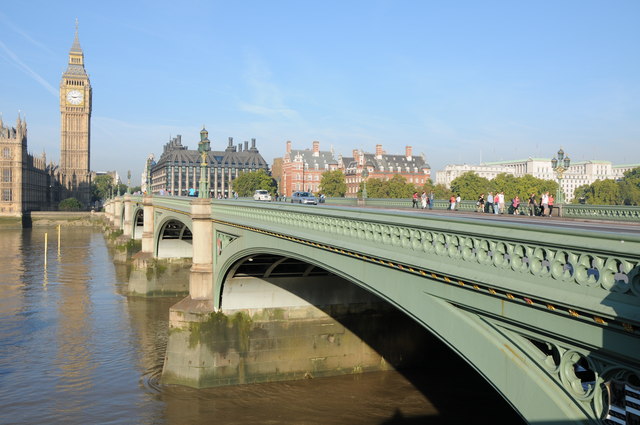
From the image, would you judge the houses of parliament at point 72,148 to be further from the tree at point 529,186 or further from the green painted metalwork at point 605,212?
the green painted metalwork at point 605,212

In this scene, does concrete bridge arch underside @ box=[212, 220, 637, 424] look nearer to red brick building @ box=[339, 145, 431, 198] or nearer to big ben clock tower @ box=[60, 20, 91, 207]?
red brick building @ box=[339, 145, 431, 198]

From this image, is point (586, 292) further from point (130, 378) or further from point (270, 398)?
point (130, 378)

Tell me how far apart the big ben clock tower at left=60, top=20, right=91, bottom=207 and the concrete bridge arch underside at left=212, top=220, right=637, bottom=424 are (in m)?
175

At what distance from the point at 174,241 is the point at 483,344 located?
1688 inches

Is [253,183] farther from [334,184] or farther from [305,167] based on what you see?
[334,184]

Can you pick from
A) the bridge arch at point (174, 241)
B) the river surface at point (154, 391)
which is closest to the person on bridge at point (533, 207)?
the river surface at point (154, 391)

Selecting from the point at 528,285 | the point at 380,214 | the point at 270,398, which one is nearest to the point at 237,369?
the point at 270,398

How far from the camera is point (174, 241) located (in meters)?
49.1

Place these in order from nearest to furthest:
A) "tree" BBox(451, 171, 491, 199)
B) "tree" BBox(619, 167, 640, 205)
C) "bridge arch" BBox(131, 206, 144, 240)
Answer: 1. "bridge arch" BBox(131, 206, 144, 240)
2. "tree" BBox(451, 171, 491, 199)
3. "tree" BBox(619, 167, 640, 205)

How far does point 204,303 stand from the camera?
24266 millimetres

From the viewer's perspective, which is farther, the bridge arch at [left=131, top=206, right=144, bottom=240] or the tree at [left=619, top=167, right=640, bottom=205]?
the tree at [left=619, top=167, right=640, bottom=205]

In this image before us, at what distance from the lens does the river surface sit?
20625mm

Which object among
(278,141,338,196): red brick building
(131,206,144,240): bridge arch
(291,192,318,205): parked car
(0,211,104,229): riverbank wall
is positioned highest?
(278,141,338,196): red brick building

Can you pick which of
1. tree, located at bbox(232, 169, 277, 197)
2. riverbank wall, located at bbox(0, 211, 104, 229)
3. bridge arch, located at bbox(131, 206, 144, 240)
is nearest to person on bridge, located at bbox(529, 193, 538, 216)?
bridge arch, located at bbox(131, 206, 144, 240)
